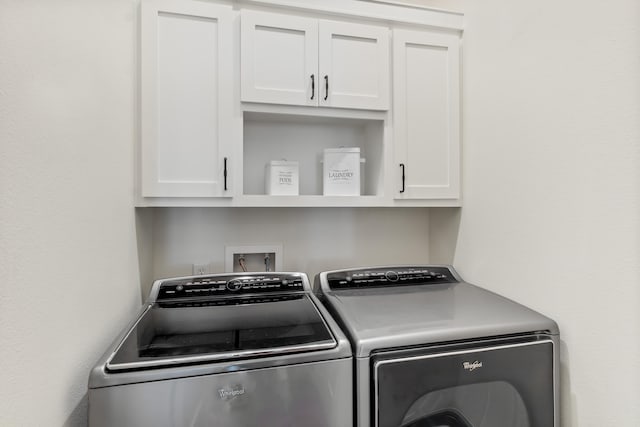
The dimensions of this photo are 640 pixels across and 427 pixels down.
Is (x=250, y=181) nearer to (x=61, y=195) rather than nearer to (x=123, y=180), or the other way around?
(x=123, y=180)

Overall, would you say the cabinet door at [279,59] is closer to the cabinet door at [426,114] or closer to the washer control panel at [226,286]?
the cabinet door at [426,114]

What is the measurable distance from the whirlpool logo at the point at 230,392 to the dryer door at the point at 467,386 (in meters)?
0.37

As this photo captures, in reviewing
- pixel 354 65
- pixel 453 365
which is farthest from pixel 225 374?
pixel 354 65

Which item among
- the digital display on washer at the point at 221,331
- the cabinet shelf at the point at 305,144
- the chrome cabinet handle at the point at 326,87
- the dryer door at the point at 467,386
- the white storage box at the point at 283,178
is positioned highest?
the chrome cabinet handle at the point at 326,87

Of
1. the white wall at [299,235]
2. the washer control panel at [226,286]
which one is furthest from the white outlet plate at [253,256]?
the washer control panel at [226,286]

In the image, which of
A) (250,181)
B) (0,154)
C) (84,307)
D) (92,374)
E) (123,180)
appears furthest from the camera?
(250,181)

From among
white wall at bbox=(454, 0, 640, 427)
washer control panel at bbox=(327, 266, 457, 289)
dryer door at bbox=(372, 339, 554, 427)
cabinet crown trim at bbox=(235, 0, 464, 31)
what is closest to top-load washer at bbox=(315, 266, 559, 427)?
dryer door at bbox=(372, 339, 554, 427)

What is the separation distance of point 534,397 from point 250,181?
142cm

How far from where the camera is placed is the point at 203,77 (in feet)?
4.26

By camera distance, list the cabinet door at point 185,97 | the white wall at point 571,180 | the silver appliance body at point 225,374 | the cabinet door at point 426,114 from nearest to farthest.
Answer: the silver appliance body at point 225,374
the white wall at point 571,180
the cabinet door at point 185,97
the cabinet door at point 426,114

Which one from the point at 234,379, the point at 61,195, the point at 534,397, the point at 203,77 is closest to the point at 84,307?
the point at 61,195

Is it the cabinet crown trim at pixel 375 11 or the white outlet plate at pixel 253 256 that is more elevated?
the cabinet crown trim at pixel 375 11

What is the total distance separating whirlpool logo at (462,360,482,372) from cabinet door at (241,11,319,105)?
1133 mm

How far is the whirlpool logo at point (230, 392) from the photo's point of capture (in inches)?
31.0
